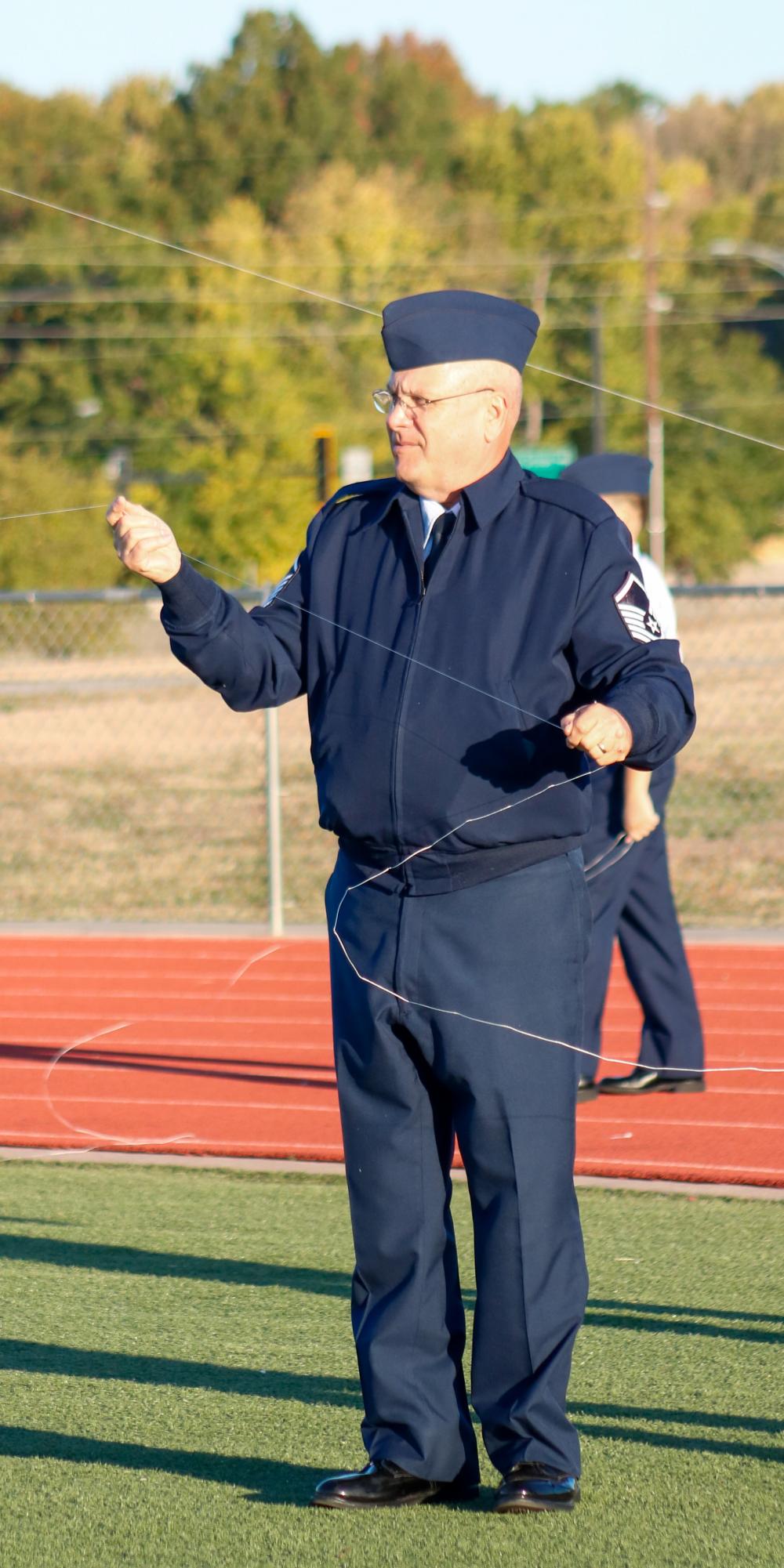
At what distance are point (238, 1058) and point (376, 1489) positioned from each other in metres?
A: 4.13

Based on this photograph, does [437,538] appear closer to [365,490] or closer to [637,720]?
[365,490]

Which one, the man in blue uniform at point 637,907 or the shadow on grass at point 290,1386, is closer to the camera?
the shadow on grass at point 290,1386

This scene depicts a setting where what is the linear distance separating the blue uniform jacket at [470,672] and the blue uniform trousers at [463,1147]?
92 mm

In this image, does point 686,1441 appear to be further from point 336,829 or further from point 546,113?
point 546,113

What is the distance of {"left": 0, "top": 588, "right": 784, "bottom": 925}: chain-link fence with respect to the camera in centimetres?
1162

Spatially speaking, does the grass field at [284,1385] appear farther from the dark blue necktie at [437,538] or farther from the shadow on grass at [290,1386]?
the dark blue necktie at [437,538]

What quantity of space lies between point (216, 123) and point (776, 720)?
5019 centimetres

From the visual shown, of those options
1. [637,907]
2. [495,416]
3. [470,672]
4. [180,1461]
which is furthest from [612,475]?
[180,1461]

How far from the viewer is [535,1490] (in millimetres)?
3248

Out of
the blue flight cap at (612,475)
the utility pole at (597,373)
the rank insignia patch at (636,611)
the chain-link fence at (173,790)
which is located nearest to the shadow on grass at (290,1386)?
the rank insignia patch at (636,611)

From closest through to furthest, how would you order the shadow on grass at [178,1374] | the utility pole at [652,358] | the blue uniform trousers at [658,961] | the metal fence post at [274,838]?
the shadow on grass at [178,1374] → the blue uniform trousers at [658,961] → the metal fence post at [274,838] → the utility pole at [652,358]

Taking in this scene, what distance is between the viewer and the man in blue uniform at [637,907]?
20.1ft

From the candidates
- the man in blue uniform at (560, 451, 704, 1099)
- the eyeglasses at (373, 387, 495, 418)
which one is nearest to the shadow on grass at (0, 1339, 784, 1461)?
the eyeglasses at (373, 387, 495, 418)

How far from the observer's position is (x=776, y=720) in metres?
21.0
